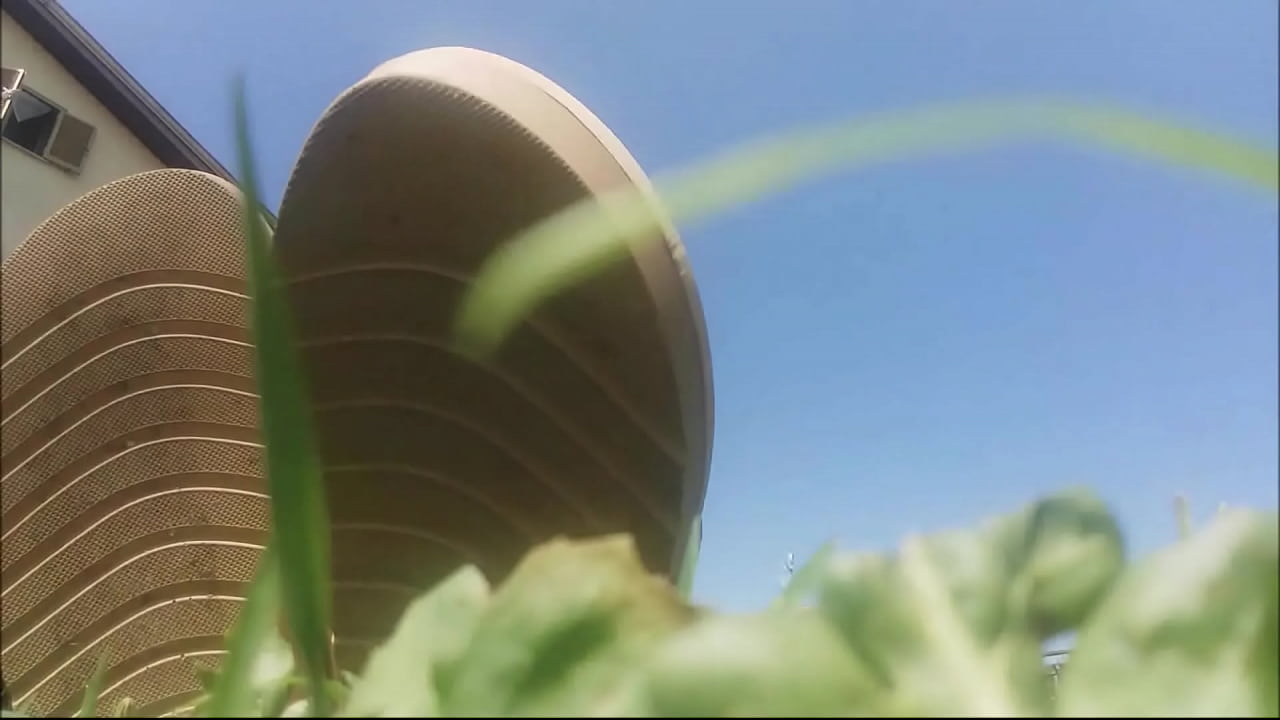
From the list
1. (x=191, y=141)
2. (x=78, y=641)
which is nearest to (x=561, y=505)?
(x=78, y=641)

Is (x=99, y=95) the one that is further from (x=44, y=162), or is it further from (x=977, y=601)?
(x=977, y=601)

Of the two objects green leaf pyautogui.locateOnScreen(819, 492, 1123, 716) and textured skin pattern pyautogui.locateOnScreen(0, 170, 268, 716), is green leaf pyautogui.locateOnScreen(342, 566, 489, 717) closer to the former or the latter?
green leaf pyautogui.locateOnScreen(819, 492, 1123, 716)

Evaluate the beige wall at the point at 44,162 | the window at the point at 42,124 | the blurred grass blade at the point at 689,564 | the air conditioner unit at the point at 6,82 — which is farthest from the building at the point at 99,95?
the blurred grass blade at the point at 689,564

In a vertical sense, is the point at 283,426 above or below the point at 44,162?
below

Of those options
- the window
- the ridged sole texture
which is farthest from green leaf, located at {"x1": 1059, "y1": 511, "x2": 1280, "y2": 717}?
the window

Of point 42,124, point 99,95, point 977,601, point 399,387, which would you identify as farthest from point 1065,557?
point 99,95

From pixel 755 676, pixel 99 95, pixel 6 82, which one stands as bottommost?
pixel 755 676

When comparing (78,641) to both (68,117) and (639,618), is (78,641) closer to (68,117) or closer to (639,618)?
(639,618)
